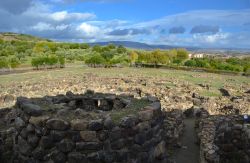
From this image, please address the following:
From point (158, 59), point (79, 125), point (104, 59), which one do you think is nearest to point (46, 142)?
point (79, 125)

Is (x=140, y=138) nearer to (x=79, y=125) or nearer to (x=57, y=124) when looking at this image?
(x=79, y=125)

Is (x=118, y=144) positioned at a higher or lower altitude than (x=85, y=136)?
lower

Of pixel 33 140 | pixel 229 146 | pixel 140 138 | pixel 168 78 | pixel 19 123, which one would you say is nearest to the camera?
pixel 33 140

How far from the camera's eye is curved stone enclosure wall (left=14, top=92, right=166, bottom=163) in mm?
11648

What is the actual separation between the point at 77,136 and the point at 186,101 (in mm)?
19536

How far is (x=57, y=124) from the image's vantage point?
1169cm

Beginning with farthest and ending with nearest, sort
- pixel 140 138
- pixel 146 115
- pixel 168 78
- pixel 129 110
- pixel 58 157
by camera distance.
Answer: pixel 168 78, pixel 129 110, pixel 146 115, pixel 140 138, pixel 58 157

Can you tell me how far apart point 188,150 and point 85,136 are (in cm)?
862

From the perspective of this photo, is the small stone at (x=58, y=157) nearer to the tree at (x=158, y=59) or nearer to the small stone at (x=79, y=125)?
the small stone at (x=79, y=125)

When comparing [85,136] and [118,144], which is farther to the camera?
[118,144]

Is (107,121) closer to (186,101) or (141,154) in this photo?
(141,154)

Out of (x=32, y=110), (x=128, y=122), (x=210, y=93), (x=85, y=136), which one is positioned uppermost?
(x=32, y=110)

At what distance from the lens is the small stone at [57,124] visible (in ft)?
→ 38.2

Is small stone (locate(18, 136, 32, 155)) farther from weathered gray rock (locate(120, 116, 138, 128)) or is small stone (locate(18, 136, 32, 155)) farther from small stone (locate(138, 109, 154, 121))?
small stone (locate(138, 109, 154, 121))
